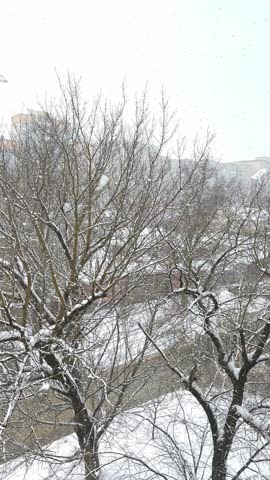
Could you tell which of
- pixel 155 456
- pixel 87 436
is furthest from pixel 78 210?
pixel 155 456

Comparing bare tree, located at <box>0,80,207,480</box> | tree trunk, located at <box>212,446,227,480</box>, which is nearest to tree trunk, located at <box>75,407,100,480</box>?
bare tree, located at <box>0,80,207,480</box>

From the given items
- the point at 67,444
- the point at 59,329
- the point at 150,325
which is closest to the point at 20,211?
the point at 59,329

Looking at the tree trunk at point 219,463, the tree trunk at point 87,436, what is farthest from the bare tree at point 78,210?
the tree trunk at point 219,463

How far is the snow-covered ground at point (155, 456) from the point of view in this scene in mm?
5805

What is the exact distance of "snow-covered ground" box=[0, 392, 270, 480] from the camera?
580cm

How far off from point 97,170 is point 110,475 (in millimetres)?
4857

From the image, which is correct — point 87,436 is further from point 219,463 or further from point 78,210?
point 78,210

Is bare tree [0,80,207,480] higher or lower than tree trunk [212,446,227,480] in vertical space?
higher

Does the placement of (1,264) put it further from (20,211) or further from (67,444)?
(67,444)

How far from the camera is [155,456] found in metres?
6.70

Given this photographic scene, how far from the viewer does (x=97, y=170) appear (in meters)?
6.21

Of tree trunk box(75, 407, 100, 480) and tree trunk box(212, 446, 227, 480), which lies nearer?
tree trunk box(212, 446, 227, 480)

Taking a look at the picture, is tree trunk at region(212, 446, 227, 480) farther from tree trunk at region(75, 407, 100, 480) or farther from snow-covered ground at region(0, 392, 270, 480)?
tree trunk at region(75, 407, 100, 480)

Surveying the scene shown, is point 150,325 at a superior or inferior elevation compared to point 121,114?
inferior
